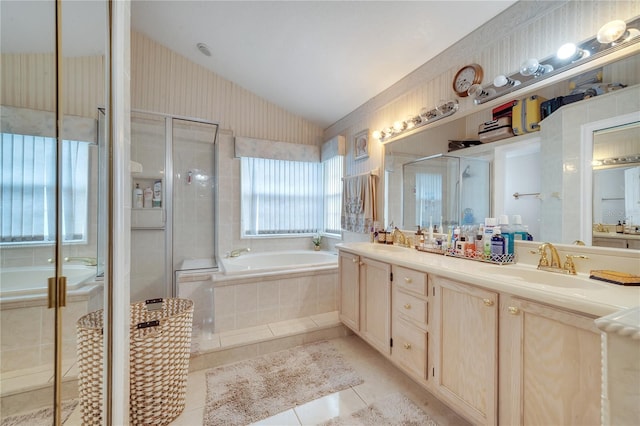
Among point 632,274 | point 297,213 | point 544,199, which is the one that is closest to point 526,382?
point 632,274

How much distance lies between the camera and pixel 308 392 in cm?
164

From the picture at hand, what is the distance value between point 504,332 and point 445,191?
3.61ft

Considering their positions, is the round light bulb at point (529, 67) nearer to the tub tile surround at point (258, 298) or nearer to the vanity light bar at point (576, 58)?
the vanity light bar at point (576, 58)

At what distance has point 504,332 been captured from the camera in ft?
3.39

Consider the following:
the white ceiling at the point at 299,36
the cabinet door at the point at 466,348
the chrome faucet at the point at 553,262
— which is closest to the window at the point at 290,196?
the white ceiling at the point at 299,36

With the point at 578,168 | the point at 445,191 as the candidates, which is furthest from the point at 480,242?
the point at 578,168

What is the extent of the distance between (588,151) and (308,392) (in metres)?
2.08

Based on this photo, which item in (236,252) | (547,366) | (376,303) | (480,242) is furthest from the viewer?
(236,252)

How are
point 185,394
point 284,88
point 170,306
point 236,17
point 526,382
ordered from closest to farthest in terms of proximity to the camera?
point 526,382
point 185,394
point 170,306
point 236,17
point 284,88

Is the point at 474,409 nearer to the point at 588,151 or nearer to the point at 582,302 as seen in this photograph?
the point at 582,302

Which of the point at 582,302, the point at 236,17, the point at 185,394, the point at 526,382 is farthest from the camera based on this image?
the point at 236,17

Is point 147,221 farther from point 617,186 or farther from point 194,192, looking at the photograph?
point 617,186

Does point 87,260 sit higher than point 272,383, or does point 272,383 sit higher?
point 87,260

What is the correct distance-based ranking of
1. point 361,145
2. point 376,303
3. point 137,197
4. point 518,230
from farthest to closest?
1. point 361,145
2. point 137,197
3. point 376,303
4. point 518,230
